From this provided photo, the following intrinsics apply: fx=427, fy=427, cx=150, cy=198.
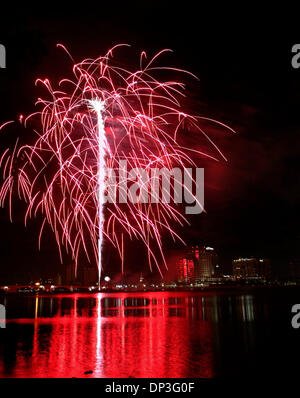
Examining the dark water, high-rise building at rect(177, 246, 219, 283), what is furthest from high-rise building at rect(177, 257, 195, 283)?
the dark water

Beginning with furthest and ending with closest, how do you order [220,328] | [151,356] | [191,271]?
[191,271]
[220,328]
[151,356]

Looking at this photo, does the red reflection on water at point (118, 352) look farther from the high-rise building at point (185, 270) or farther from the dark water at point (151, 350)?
the high-rise building at point (185, 270)

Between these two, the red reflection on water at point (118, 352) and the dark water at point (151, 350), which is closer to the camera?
the red reflection on water at point (118, 352)

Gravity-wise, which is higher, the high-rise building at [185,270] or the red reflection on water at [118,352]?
the high-rise building at [185,270]

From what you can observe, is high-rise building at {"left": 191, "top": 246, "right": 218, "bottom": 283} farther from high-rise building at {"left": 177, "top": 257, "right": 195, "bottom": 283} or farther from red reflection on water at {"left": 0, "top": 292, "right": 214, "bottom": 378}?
red reflection on water at {"left": 0, "top": 292, "right": 214, "bottom": 378}

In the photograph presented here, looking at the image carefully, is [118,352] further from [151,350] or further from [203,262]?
[203,262]

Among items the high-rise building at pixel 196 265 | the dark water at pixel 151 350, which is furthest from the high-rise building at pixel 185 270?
the dark water at pixel 151 350

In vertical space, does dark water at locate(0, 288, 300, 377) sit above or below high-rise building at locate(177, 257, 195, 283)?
below

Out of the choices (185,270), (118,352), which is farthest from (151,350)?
(185,270)
